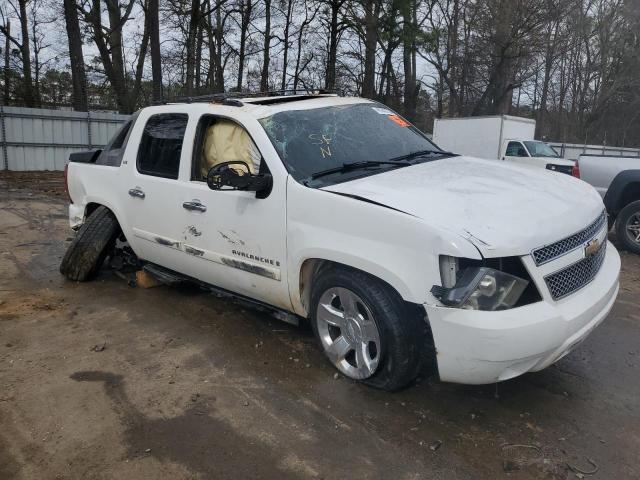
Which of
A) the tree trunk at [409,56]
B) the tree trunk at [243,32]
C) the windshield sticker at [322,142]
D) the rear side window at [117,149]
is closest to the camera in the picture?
the windshield sticker at [322,142]

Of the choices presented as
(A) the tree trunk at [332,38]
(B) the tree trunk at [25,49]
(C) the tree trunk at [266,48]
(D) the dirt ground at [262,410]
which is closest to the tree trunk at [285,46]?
(C) the tree trunk at [266,48]

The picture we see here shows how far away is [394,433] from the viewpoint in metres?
2.90

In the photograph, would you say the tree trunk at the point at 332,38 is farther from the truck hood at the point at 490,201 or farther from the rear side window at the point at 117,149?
the truck hood at the point at 490,201

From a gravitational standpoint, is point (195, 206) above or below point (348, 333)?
above

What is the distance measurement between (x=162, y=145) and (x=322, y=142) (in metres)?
1.58

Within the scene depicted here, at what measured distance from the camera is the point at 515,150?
17.3 meters

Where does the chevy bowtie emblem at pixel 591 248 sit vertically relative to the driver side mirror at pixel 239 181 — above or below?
below

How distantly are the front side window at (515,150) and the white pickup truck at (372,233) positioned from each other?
13.7 m

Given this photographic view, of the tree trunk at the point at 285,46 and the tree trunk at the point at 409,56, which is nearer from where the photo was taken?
Answer: the tree trunk at the point at 409,56

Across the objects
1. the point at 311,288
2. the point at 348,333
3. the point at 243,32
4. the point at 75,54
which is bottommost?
the point at 348,333

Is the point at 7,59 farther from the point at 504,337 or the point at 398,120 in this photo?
the point at 504,337

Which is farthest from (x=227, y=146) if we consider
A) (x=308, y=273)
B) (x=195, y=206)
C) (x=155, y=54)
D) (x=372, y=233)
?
(x=155, y=54)

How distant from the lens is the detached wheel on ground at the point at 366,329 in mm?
3010

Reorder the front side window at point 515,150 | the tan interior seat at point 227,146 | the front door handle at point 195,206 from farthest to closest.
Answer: the front side window at point 515,150 < the front door handle at point 195,206 < the tan interior seat at point 227,146
